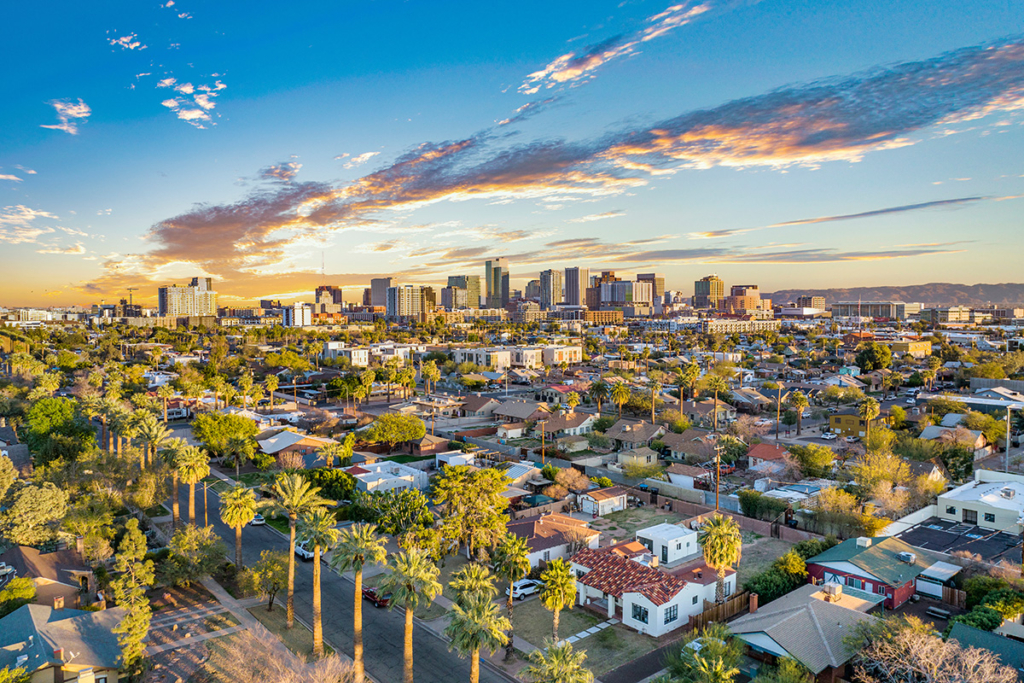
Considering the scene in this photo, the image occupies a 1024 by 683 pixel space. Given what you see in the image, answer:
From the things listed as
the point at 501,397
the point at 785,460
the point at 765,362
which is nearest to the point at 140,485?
the point at 785,460

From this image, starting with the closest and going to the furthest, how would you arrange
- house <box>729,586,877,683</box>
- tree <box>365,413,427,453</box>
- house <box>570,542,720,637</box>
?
house <box>729,586,877,683</box> → house <box>570,542,720,637</box> → tree <box>365,413,427,453</box>

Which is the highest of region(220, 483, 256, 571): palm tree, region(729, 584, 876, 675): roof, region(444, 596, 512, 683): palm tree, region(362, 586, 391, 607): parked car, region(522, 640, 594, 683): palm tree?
region(220, 483, 256, 571): palm tree

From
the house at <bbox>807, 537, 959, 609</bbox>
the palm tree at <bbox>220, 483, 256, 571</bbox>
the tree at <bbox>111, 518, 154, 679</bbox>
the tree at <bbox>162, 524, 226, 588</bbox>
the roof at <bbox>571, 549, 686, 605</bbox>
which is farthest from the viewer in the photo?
the tree at <bbox>162, 524, 226, 588</bbox>

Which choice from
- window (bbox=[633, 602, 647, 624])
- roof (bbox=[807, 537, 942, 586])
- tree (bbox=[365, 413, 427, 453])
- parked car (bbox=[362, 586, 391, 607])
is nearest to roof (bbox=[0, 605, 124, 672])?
parked car (bbox=[362, 586, 391, 607])

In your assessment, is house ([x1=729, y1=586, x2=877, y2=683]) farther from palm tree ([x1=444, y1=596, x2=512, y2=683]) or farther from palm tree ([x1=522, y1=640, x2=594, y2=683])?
palm tree ([x1=444, y1=596, x2=512, y2=683])

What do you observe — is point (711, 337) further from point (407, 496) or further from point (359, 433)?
point (407, 496)
